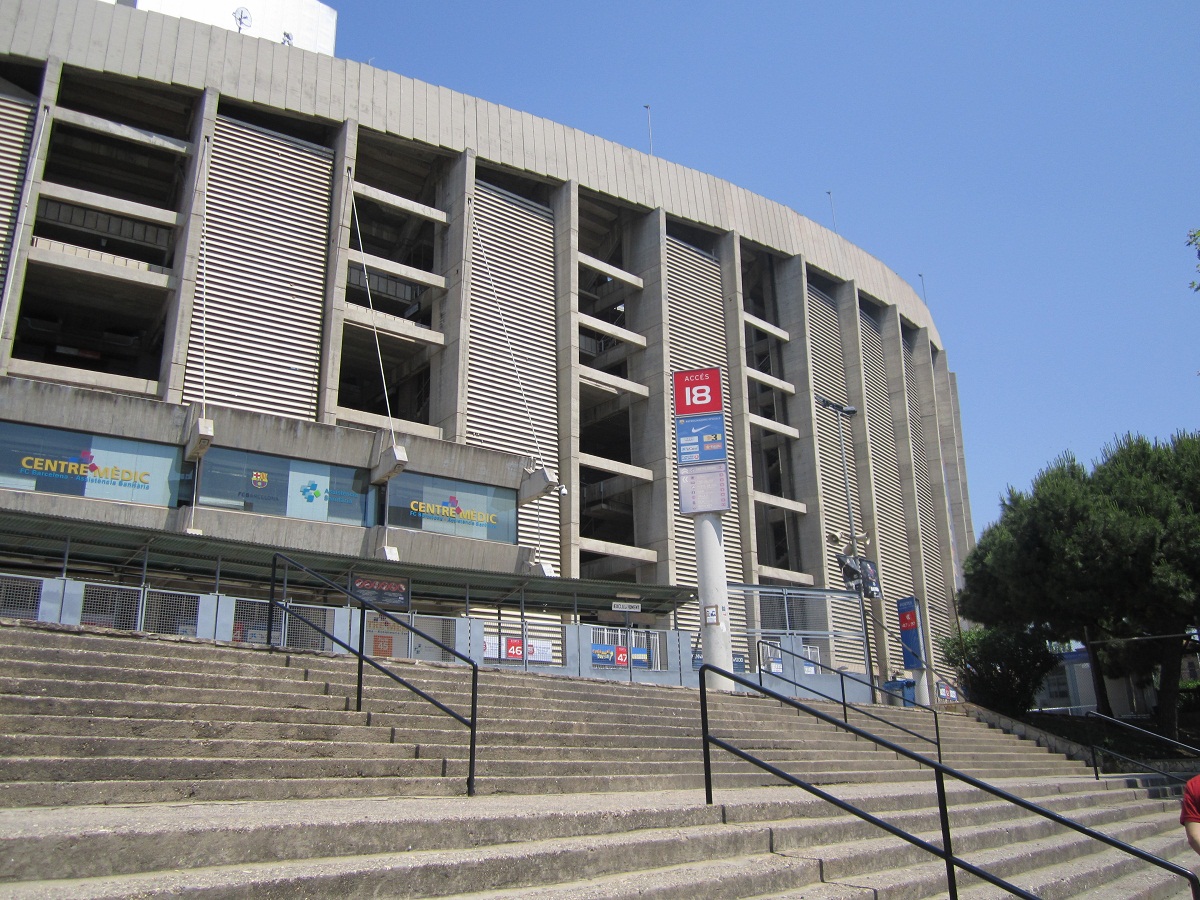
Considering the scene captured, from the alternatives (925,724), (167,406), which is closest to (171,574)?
(167,406)

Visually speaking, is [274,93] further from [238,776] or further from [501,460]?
[238,776]

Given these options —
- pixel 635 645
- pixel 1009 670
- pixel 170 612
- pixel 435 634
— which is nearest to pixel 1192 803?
pixel 170 612

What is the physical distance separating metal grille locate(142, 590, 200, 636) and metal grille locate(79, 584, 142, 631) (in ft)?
0.53

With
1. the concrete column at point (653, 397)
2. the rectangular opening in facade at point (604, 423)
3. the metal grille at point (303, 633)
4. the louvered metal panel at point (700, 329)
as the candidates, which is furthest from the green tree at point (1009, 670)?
the metal grille at point (303, 633)

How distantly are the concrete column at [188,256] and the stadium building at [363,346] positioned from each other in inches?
4.6

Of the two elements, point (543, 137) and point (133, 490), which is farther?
point (543, 137)

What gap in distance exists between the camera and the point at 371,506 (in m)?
24.2

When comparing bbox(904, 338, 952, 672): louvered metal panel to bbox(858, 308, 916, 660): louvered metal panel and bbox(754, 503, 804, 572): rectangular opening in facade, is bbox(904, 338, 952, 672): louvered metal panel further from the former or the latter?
bbox(754, 503, 804, 572): rectangular opening in facade

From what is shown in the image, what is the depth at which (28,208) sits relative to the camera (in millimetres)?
23328

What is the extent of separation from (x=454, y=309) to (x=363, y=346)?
→ 401 centimetres

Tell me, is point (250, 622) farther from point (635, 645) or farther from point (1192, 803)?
point (1192, 803)

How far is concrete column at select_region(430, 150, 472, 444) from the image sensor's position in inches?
1096

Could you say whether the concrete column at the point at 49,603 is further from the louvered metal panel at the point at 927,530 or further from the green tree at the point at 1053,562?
the louvered metal panel at the point at 927,530

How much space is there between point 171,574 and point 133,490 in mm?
2563
